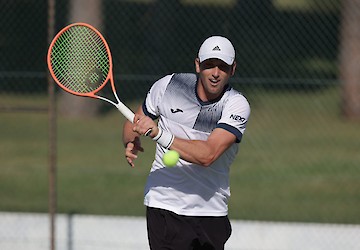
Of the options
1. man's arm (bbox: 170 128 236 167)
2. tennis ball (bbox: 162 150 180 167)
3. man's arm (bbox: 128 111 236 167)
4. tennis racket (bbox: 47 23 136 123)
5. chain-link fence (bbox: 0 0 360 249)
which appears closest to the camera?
tennis ball (bbox: 162 150 180 167)

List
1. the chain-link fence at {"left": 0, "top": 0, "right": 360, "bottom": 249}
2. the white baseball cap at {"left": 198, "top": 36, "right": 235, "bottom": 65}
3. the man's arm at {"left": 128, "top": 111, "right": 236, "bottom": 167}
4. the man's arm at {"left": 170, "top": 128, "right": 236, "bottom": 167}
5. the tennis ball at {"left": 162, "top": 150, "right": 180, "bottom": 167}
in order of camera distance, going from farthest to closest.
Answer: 1. the chain-link fence at {"left": 0, "top": 0, "right": 360, "bottom": 249}
2. the white baseball cap at {"left": 198, "top": 36, "right": 235, "bottom": 65}
3. the man's arm at {"left": 170, "top": 128, "right": 236, "bottom": 167}
4. the man's arm at {"left": 128, "top": 111, "right": 236, "bottom": 167}
5. the tennis ball at {"left": 162, "top": 150, "right": 180, "bottom": 167}

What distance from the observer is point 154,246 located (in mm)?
5398

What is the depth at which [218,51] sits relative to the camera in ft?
16.5

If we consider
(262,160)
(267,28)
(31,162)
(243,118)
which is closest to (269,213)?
(262,160)

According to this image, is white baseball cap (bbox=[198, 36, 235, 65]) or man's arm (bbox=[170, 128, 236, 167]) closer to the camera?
man's arm (bbox=[170, 128, 236, 167])

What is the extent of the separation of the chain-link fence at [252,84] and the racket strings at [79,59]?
309 cm

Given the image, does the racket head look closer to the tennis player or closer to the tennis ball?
the tennis player

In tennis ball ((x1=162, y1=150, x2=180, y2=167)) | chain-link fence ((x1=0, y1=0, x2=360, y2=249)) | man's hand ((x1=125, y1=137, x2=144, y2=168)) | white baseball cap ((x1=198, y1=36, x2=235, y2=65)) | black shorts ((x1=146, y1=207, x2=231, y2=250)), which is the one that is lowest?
black shorts ((x1=146, y1=207, x2=231, y2=250))

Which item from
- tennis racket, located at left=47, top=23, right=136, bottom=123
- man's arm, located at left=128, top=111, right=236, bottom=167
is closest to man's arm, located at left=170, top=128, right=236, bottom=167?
man's arm, located at left=128, top=111, right=236, bottom=167

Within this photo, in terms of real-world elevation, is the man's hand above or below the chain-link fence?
below

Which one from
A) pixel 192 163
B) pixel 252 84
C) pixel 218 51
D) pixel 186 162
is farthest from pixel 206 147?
pixel 252 84

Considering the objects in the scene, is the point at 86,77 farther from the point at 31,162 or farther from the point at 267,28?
the point at 31,162

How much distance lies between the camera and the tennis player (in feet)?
16.7

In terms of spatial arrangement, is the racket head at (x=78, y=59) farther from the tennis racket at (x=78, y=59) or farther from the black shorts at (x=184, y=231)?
the black shorts at (x=184, y=231)
